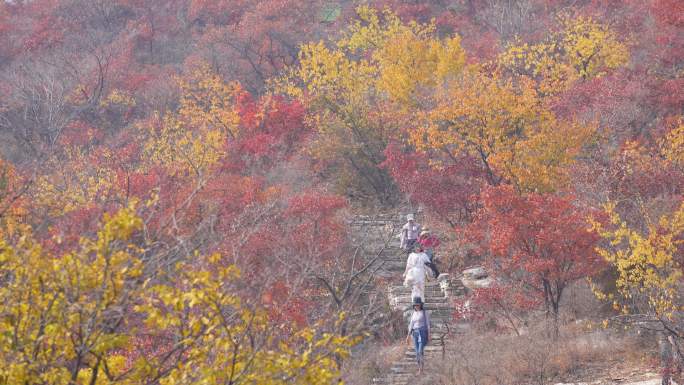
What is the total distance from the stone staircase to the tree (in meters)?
1.78

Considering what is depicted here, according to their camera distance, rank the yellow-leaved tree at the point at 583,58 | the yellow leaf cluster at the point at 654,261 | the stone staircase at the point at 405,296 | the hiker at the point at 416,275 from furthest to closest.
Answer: the yellow-leaved tree at the point at 583,58, the hiker at the point at 416,275, the stone staircase at the point at 405,296, the yellow leaf cluster at the point at 654,261

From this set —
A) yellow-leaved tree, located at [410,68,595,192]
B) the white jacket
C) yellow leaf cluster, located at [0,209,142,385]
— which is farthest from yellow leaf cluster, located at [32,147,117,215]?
yellow leaf cluster, located at [0,209,142,385]

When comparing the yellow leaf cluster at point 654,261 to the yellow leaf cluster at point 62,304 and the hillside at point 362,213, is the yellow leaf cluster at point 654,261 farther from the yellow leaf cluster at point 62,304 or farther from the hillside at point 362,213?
the yellow leaf cluster at point 62,304

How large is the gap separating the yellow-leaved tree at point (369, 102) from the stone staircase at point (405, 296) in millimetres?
3115

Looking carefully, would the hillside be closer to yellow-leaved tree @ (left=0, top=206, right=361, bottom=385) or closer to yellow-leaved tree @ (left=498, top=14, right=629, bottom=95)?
yellow-leaved tree @ (left=0, top=206, right=361, bottom=385)

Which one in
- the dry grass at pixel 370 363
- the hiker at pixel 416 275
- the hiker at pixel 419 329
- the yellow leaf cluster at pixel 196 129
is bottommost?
the dry grass at pixel 370 363

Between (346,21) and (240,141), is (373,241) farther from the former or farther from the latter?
(346,21)

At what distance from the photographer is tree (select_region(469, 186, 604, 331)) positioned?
1265cm

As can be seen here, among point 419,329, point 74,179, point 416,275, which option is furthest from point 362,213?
point 419,329

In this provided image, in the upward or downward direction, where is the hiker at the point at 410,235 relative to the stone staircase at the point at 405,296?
upward

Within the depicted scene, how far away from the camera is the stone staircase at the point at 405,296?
41.1 feet

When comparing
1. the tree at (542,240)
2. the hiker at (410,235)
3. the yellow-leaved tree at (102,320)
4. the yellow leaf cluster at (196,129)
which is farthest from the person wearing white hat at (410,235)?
the yellow-leaved tree at (102,320)

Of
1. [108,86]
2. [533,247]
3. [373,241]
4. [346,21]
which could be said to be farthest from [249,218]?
[346,21]

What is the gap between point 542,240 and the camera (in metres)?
12.7
